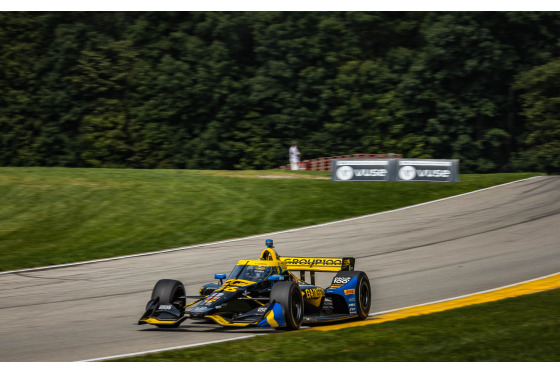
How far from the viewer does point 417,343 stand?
35.7ft

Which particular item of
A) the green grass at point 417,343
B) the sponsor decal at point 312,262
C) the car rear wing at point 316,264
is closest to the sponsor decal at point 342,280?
the car rear wing at point 316,264

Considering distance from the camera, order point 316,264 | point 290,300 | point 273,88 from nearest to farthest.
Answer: point 290,300 < point 316,264 < point 273,88

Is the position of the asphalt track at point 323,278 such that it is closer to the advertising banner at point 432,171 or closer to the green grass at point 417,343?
the green grass at point 417,343

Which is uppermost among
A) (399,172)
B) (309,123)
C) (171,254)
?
(309,123)

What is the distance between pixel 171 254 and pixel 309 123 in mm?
32664

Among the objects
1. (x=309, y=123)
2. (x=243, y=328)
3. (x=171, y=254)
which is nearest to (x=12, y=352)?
(x=243, y=328)

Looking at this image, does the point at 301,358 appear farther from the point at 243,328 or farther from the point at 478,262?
the point at 478,262

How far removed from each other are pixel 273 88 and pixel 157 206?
2616cm

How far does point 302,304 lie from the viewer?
500 inches

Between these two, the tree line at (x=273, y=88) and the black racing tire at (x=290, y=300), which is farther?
the tree line at (x=273, y=88)

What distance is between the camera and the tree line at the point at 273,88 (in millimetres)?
49844

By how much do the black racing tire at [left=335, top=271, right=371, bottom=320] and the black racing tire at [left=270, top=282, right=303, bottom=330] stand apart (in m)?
1.50

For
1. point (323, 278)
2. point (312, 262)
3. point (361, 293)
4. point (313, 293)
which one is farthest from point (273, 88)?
point (313, 293)

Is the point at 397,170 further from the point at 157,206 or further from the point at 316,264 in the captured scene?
the point at 316,264
